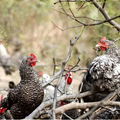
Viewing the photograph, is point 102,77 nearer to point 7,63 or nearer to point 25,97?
A: point 25,97

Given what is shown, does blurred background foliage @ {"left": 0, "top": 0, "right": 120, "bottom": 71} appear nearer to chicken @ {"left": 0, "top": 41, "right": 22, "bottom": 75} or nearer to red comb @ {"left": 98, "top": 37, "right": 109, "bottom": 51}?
chicken @ {"left": 0, "top": 41, "right": 22, "bottom": 75}

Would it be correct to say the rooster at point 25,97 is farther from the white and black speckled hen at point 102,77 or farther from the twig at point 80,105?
the twig at point 80,105

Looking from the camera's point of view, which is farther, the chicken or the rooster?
the chicken

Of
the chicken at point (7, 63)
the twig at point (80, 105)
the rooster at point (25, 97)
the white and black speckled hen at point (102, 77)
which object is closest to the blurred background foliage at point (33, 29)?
the chicken at point (7, 63)

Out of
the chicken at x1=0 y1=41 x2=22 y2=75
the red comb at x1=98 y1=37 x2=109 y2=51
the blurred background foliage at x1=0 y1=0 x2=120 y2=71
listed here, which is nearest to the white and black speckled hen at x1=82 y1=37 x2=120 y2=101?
the red comb at x1=98 y1=37 x2=109 y2=51

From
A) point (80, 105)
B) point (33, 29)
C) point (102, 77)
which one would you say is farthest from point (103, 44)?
point (33, 29)

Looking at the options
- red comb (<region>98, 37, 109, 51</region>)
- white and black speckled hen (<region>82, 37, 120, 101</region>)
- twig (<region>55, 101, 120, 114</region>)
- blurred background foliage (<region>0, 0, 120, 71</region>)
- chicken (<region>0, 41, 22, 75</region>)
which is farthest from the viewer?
blurred background foliage (<region>0, 0, 120, 71</region>)

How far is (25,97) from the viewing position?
4668mm

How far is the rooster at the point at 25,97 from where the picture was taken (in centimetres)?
464

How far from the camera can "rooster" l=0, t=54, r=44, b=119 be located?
464cm

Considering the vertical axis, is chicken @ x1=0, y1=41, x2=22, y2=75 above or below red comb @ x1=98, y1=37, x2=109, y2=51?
above

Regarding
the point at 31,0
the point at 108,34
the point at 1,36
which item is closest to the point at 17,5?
the point at 31,0

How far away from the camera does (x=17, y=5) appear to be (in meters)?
12.3

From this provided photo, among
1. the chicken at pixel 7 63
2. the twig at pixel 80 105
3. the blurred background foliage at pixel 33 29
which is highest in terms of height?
the blurred background foliage at pixel 33 29
